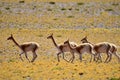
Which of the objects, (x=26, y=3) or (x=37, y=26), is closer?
(x=37, y=26)

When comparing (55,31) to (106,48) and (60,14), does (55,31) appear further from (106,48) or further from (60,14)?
(106,48)

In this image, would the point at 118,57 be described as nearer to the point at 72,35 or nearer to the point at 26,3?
the point at 72,35

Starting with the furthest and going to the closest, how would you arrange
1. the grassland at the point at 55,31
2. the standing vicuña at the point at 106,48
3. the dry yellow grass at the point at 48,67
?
the standing vicuña at the point at 106,48, the grassland at the point at 55,31, the dry yellow grass at the point at 48,67

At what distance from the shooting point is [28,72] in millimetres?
20094

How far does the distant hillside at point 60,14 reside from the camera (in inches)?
1671

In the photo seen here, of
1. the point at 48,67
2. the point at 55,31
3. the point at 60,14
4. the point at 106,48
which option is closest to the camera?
the point at 48,67

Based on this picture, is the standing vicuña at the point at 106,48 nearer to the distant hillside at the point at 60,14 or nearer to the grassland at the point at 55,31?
the grassland at the point at 55,31

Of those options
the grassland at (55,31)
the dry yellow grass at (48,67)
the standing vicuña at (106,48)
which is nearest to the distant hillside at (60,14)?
the grassland at (55,31)

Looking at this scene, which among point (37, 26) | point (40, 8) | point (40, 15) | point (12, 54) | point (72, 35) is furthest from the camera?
point (40, 8)

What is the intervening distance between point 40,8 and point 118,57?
27203mm

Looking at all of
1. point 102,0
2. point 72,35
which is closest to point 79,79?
point 72,35

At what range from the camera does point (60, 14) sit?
157ft

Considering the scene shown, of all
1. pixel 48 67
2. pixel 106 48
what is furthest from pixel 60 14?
pixel 48 67

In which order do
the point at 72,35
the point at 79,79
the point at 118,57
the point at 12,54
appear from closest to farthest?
the point at 79,79, the point at 118,57, the point at 12,54, the point at 72,35
